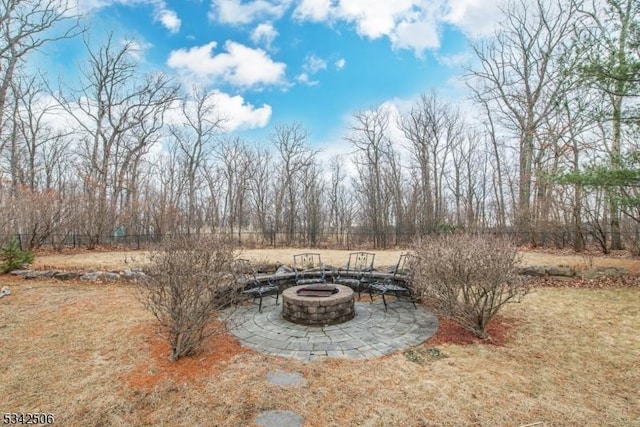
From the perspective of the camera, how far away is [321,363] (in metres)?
3.61

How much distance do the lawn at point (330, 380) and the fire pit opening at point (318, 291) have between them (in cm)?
165

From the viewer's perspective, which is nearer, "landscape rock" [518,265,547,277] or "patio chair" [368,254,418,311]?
"patio chair" [368,254,418,311]

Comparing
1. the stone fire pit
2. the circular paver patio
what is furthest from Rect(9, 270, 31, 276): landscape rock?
the stone fire pit

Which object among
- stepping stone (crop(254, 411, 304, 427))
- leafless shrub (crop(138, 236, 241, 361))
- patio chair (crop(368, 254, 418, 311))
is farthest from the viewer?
patio chair (crop(368, 254, 418, 311))

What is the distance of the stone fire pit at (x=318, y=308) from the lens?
16.5 ft

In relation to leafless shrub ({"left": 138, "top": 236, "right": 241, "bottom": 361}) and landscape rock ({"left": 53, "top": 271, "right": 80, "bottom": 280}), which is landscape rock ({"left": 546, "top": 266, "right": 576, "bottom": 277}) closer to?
leafless shrub ({"left": 138, "top": 236, "right": 241, "bottom": 361})

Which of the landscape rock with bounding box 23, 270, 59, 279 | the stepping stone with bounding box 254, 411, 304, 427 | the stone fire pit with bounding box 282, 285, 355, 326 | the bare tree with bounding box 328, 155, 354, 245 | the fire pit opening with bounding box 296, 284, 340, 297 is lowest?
the stepping stone with bounding box 254, 411, 304, 427

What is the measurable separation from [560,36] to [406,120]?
26.9 feet

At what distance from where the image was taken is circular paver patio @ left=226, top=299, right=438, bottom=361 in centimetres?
399

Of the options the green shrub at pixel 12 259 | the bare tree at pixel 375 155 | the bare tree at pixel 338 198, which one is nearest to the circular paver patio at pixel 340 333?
the green shrub at pixel 12 259

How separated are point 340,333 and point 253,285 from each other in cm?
280

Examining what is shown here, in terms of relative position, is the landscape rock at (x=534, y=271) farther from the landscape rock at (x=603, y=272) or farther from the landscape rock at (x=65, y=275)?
the landscape rock at (x=65, y=275)

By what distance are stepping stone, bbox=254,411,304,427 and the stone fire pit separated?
2347mm

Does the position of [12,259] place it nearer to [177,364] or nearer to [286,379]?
[177,364]
